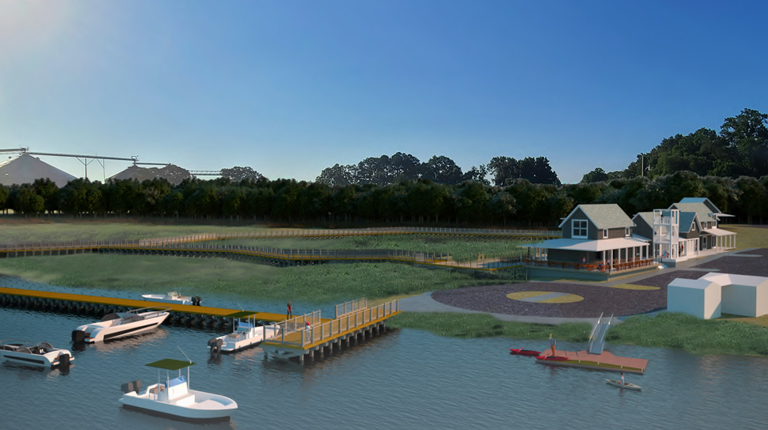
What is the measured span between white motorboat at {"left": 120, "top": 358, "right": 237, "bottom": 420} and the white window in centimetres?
5369

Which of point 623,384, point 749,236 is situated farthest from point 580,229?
point 749,236

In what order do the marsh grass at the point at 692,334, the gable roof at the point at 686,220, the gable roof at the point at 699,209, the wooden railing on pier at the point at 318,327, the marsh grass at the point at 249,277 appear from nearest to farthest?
the wooden railing on pier at the point at 318,327
the marsh grass at the point at 692,334
the marsh grass at the point at 249,277
the gable roof at the point at 686,220
the gable roof at the point at 699,209

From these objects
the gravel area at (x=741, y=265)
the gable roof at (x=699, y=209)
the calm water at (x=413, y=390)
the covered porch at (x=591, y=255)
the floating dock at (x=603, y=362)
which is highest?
the gable roof at (x=699, y=209)

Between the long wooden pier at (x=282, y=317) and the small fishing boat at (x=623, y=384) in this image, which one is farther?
the long wooden pier at (x=282, y=317)

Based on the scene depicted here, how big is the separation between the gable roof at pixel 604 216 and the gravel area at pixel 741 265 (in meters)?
10.8

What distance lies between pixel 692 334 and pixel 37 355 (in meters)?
42.1

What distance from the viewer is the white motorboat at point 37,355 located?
3874cm

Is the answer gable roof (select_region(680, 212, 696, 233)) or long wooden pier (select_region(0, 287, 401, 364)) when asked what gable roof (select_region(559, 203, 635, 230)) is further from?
long wooden pier (select_region(0, 287, 401, 364))

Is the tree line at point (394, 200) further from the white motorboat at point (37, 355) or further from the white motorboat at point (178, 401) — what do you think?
the white motorboat at point (178, 401)

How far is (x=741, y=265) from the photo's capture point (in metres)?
78.2

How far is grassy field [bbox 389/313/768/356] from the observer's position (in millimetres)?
41125

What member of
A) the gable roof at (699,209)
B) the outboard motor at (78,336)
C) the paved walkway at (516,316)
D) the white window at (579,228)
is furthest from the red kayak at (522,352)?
the gable roof at (699,209)

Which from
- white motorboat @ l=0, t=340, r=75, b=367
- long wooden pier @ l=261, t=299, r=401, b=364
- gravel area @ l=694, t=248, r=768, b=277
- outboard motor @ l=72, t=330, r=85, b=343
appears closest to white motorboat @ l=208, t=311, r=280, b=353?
long wooden pier @ l=261, t=299, r=401, b=364

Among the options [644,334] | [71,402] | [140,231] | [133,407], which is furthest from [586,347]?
[140,231]
